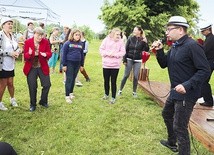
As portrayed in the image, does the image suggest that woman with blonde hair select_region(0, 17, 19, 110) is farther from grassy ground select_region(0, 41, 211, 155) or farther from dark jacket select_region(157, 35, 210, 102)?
dark jacket select_region(157, 35, 210, 102)

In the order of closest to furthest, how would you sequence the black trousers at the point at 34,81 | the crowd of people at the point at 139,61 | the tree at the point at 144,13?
1. the crowd of people at the point at 139,61
2. the black trousers at the point at 34,81
3. the tree at the point at 144,13

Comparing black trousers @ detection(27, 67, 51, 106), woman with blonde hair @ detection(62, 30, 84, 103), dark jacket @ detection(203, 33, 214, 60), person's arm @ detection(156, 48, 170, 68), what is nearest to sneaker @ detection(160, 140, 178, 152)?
person's arm @ detection(156, 48, 170, 68)

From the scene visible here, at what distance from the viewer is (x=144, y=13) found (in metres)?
24.1

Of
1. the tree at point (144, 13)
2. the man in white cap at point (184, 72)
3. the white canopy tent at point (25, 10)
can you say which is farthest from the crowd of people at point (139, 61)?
the tree at point (144, 13)

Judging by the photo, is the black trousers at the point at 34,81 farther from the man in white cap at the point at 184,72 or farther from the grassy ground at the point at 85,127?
the man in white cap at the point at 184,72

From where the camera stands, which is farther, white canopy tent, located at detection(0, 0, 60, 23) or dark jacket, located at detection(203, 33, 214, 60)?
white canopy tent, located at detection(0, 0, 60, 23)

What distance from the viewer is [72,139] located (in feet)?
15.6

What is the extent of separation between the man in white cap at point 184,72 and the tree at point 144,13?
20.3m

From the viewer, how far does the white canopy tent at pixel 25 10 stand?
16.8 meters

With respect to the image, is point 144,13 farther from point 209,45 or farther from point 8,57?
point 8,57

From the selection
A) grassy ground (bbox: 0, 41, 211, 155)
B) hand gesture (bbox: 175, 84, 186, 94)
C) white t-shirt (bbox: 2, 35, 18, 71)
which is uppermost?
white t-shirt (bbox: 2, 35, 18, 71)

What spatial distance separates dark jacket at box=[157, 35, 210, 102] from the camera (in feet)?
11.6

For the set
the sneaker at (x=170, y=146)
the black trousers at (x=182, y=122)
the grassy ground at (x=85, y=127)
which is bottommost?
the sneaker at (x=170, y=146)

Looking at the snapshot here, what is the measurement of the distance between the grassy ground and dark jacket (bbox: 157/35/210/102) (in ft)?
4.00
